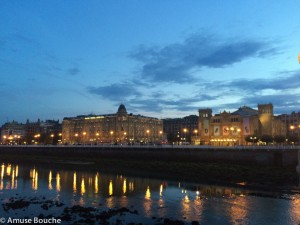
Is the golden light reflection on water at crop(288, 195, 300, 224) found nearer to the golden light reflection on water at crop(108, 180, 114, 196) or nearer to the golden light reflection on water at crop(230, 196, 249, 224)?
the golden light reflection on water at crop(230, 196, 249, 224)

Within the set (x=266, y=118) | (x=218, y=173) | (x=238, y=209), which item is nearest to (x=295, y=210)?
(x=238, y=209)

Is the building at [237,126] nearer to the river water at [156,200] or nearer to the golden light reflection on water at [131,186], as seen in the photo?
the golden light reflection on water at [131,186]

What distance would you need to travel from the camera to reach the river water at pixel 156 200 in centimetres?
3638

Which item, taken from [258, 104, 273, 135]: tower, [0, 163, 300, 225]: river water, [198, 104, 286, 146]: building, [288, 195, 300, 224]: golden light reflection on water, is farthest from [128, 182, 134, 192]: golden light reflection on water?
[258, 104, 273, 135]: tower

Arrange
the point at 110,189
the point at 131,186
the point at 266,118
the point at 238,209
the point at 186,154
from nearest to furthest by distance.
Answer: the point at 238,209 → the point at 110,189 → the point at 131,186 → the point at 186,154 → the point at 266,118

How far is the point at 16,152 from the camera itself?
14150 centimetres

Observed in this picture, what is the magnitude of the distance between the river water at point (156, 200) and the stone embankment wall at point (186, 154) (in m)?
23.2

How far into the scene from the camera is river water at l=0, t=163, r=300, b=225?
36.4 metres

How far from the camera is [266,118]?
14075 centimetres

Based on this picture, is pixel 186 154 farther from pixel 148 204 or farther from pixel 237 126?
pixel 237 126

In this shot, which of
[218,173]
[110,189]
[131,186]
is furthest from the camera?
[218,173]

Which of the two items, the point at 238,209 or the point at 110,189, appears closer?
the point at 238,209

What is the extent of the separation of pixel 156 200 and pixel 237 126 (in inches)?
3968

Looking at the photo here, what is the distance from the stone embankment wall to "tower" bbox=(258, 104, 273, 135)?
63.0m
